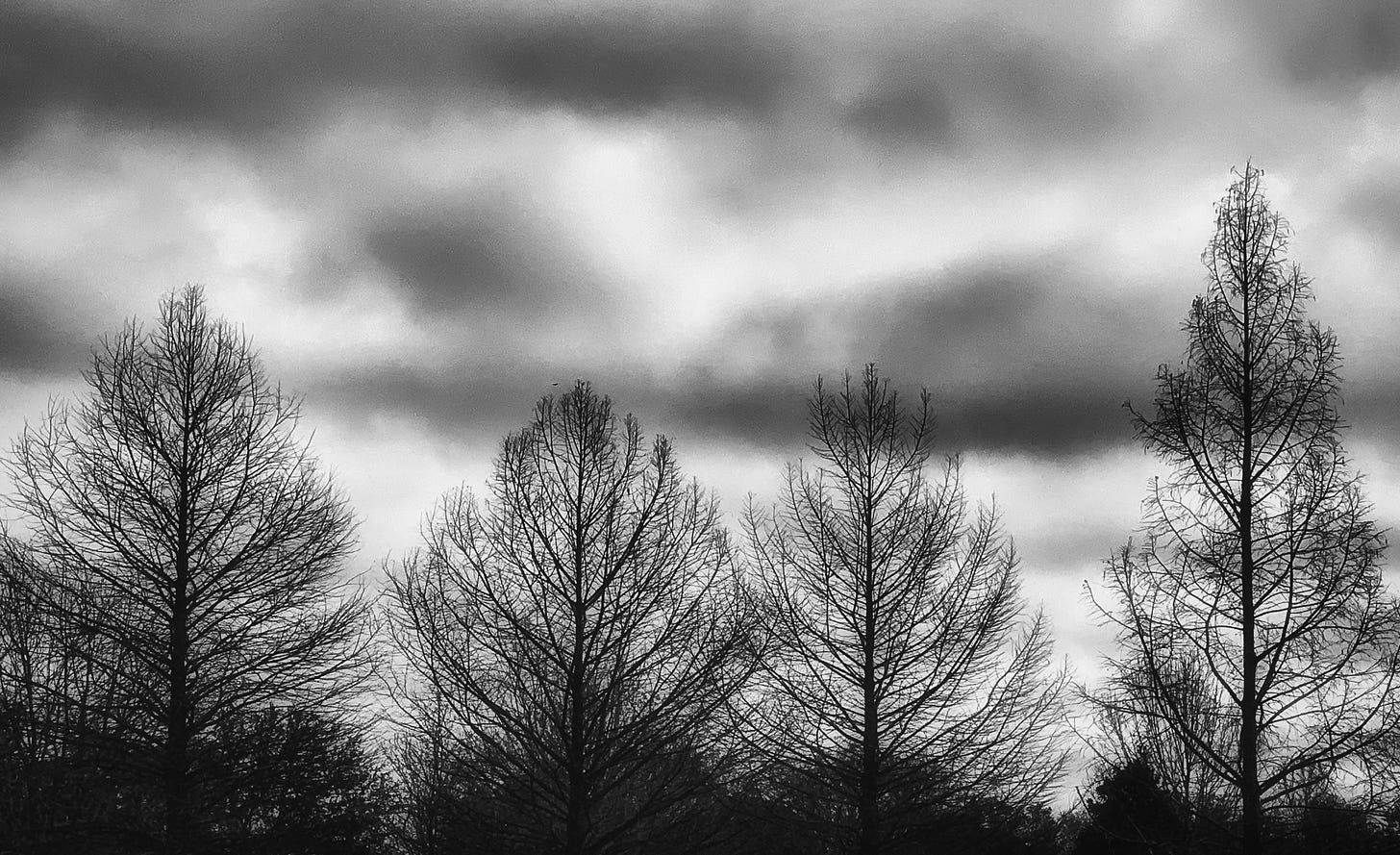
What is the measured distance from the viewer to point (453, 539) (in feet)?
54.9

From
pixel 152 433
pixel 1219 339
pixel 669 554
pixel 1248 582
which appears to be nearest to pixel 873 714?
pixel 669 554

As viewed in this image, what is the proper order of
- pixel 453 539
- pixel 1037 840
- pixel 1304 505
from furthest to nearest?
pixel 1037 840
pixel 453 539
pixel 1304 505

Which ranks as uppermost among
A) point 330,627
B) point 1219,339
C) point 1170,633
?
point 1219,339

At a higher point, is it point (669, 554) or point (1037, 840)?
point (669, 554)

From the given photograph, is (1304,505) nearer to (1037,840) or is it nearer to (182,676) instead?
(182,676)

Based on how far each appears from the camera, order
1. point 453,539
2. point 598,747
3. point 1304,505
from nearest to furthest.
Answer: point 1304,505 < point 598,747 < point 453,539

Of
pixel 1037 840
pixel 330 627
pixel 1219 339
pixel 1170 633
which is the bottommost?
pixel 1037 840

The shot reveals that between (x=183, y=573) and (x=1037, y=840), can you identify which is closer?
(x=183, y=573)

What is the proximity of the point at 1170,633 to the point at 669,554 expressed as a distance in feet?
20.7

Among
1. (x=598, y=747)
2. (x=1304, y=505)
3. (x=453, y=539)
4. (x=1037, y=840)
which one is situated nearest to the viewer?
(x=1304, y=505)

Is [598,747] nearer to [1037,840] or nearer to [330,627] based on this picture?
[330,627]

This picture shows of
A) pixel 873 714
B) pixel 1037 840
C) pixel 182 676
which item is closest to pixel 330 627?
pixel 182 676

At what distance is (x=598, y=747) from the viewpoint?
51.3 feet

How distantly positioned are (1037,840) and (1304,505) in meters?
20.6
